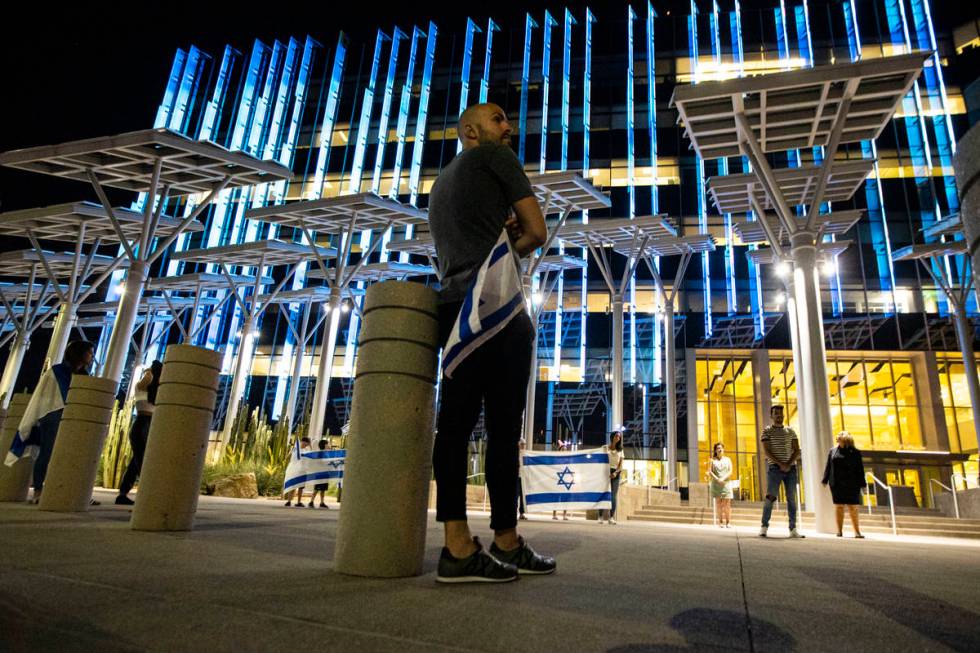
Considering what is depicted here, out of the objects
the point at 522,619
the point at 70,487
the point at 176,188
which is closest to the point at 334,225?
the point at 176,188

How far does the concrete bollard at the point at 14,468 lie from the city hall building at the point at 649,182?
1997 centimetres

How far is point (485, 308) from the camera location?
100 inches

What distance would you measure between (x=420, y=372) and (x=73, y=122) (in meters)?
20.0

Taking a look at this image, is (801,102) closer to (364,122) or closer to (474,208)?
(474,208)

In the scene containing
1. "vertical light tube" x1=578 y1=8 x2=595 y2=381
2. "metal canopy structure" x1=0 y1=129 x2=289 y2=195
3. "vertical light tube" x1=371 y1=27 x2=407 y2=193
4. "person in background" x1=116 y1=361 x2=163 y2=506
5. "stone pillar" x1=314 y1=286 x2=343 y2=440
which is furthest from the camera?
"vertical light tube" x1=371 y1=27 x2=407 y2=193

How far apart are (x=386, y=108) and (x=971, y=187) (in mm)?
44057

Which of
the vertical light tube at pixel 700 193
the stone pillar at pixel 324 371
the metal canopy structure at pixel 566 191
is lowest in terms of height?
the stone pillar at pixel 324 371

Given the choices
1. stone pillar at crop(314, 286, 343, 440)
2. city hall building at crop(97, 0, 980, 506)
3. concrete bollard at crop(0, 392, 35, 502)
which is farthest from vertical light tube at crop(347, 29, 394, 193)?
concrete bollard at crop(0, 392, 35, 502)

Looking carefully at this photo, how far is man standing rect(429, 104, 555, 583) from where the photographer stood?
8.53 ft

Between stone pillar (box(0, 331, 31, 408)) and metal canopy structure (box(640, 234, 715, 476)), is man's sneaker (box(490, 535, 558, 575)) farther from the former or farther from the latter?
stone pillar (box(0, 331, 31, 408))

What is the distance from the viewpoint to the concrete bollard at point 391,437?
2.54m

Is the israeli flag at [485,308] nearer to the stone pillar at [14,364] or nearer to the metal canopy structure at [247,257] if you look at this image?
the metal canopy structure at [247,257]

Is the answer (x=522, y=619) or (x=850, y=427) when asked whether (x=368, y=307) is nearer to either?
(x=522, y=619)

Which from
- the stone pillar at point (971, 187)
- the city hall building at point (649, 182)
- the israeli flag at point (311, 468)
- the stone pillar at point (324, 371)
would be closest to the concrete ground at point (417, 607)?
the stone pillar at point (971, 187)
